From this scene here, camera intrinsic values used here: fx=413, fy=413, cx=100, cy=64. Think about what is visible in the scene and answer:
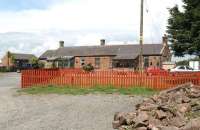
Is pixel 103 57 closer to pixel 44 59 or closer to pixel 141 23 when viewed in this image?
pixel 44 59

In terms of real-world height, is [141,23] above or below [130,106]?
above

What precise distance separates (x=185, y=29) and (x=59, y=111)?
1927 centimetres

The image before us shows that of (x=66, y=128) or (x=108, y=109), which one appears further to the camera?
(x=108, y=109)

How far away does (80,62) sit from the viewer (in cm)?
8025

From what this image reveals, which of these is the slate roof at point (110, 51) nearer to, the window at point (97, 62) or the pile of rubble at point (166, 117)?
the window at point (97, 62)

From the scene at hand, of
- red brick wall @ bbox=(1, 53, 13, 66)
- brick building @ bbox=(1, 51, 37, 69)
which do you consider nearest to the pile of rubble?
brick building @ bbox=(1, 51, 37, 69)

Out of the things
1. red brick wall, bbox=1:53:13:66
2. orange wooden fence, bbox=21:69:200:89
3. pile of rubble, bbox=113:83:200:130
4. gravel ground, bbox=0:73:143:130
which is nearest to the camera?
pile of rubble, bbox=113:83:200:130

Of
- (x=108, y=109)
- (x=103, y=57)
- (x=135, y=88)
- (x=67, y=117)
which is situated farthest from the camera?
(x=103, y=57)

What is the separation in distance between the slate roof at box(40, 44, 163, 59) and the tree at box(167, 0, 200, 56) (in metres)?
38.4

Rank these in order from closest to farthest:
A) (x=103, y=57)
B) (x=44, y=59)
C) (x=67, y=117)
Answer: (x=67, y=117) < (x=103, y=57) < (x=44, y=59)

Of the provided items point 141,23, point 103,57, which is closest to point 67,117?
point 141,23

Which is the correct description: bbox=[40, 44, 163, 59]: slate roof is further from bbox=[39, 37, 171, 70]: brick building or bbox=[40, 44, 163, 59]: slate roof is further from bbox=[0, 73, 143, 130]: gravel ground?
bbox=[0, 73, 143, 130]: gravel ground

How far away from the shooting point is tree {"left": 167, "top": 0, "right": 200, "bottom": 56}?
104 feet

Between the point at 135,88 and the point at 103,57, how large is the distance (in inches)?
2021
